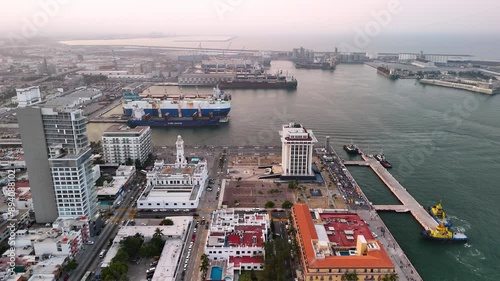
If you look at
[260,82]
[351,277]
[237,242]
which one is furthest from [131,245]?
[260,82]

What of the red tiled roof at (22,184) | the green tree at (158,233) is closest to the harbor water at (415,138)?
the red tiled roof at (22,184)

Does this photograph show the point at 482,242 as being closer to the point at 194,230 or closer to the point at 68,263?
the point at 194,230

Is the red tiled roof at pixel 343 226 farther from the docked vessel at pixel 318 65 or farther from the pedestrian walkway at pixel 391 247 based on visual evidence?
the docked vessel at pixel 318 65

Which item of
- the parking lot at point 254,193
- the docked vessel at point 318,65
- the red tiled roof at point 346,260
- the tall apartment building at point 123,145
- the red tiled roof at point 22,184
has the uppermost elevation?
the docked vessel at point 318,65

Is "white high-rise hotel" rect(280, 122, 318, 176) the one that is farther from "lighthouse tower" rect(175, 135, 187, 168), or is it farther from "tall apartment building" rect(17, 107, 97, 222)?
"tall apartment building" rect(17, 107, 97, 222)

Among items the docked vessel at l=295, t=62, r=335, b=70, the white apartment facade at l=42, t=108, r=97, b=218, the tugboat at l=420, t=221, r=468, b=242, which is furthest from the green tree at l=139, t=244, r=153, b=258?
the docked vessel at l=295, t=62, r=335, b=70

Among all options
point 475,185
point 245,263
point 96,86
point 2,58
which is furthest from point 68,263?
point 2,58
